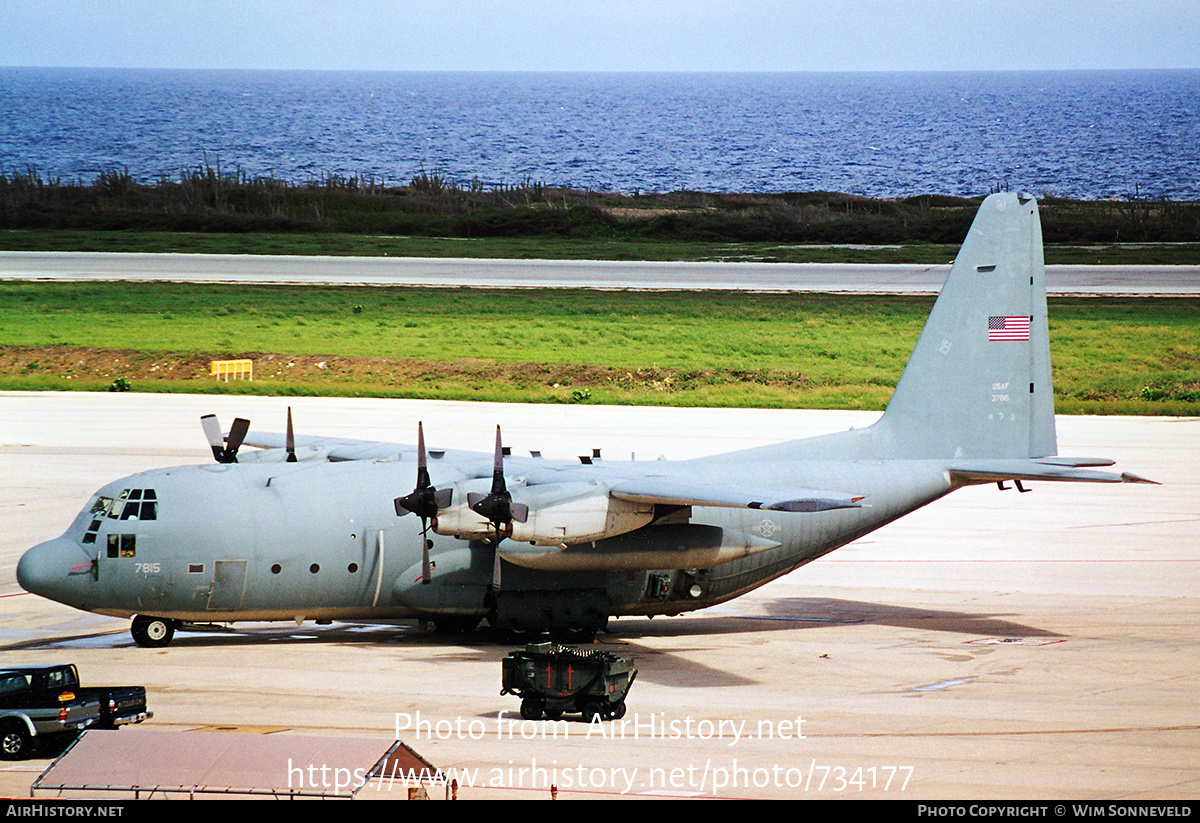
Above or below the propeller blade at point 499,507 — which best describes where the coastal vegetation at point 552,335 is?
above

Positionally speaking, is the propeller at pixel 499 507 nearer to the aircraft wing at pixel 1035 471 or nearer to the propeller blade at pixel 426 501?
the propeller blade at pixel 426 501

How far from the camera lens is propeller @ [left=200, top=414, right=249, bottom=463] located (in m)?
28.2

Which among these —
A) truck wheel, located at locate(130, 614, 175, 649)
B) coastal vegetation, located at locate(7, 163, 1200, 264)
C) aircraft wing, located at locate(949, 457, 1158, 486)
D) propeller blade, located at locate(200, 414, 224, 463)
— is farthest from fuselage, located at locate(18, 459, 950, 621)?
coastal vegetation, located at locate(7, 163, 1200, 264)

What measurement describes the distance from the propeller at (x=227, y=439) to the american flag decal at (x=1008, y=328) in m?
16.6

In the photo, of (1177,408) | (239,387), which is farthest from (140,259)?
(1177,408)

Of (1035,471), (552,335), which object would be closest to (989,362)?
(1035,471)

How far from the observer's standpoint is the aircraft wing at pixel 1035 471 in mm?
26422

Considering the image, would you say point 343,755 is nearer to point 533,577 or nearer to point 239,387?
point 533,577

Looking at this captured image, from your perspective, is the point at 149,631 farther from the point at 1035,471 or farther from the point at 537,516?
the point at 1035,471

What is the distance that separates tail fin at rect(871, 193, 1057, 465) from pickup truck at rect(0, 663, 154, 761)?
18309 mm

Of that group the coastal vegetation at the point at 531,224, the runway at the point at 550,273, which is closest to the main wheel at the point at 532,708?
the runway at the point at 550,273

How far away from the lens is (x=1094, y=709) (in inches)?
862

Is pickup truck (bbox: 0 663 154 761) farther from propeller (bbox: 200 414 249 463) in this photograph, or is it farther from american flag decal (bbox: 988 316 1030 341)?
american flag decal (bbox: 988 316 1030 341)

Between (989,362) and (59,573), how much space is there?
21.3 m
